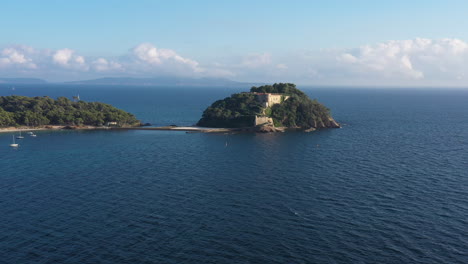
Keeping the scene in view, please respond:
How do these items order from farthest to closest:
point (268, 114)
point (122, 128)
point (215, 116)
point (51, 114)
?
point (215, 116)
point (268, 114)
point (51, 114)
point (122, 128)

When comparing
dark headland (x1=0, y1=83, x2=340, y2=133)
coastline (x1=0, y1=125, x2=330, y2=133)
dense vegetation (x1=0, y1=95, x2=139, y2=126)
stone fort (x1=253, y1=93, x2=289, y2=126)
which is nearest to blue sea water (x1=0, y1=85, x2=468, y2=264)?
coastline (x1=0, y1=125, x2=330, y2=133)

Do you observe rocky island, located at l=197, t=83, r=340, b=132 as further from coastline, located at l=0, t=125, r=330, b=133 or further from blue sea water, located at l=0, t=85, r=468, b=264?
blue sea water, located at l=0, t=85, r=468, b=264

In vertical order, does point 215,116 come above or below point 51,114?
below

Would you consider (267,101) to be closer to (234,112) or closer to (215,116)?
(234,112)

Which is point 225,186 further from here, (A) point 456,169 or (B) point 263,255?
(A) point 456,169

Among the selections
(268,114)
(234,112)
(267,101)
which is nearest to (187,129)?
(234,112)
